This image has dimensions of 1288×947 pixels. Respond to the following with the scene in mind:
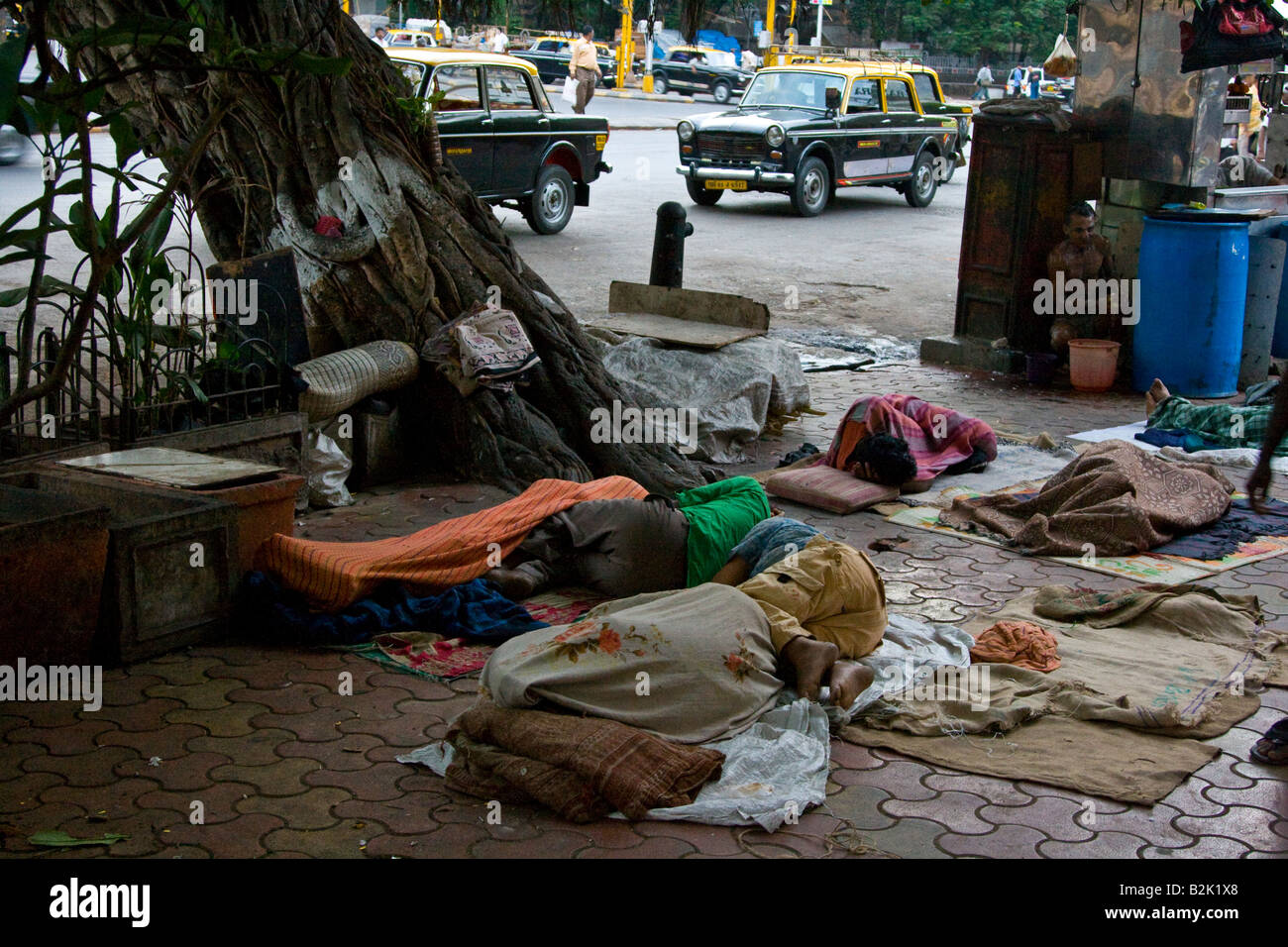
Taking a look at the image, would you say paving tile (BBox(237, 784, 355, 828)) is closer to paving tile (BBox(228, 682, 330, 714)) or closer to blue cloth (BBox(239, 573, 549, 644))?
paving tile (BBox(228, 682, 330, 714))

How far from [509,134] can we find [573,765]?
11054 mm

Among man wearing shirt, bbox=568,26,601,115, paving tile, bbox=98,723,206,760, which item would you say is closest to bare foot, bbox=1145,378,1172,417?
paving tile, bbox=98,723,206,760

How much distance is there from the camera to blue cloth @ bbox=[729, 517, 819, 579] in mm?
4680

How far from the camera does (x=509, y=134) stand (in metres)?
13.5

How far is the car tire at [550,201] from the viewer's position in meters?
14.3

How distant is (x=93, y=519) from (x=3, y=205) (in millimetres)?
10468

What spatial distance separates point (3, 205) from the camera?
13.0 metres

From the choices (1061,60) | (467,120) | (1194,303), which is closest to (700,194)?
(467,120)

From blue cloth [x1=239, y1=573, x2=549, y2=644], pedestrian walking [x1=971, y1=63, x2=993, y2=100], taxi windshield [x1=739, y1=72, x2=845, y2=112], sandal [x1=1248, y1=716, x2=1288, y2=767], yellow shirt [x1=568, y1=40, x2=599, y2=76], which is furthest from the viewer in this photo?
pedestrian walking [x1=971, y1=63, x2=993, y2=100]

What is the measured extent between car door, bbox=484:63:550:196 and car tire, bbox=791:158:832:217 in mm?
3939

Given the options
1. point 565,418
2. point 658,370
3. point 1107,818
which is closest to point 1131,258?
point 658,370

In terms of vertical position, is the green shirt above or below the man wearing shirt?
below

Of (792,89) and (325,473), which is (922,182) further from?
(325,473)

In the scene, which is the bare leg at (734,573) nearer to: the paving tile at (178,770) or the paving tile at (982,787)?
the paving tile at (982,787)
